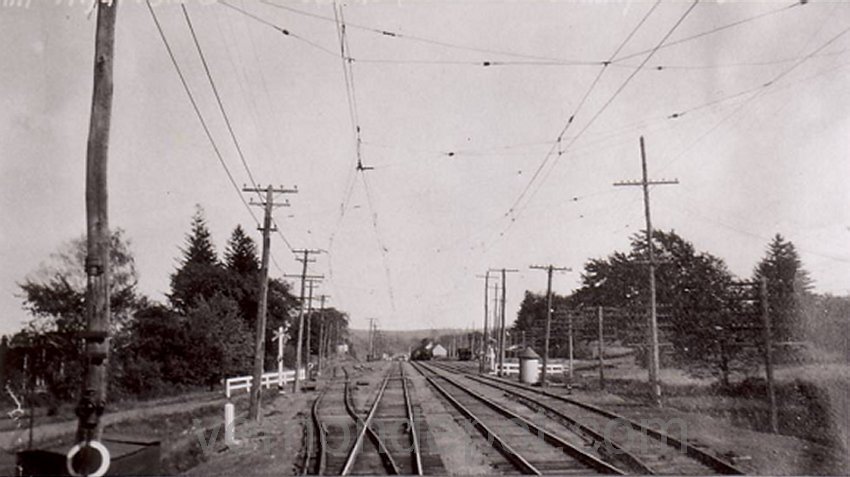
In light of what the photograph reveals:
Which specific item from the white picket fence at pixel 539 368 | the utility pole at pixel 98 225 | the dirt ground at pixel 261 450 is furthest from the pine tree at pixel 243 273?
the utility pole at pixel 98 225

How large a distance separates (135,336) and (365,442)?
28643 millimetres

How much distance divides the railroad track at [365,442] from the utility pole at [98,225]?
5.19 meters

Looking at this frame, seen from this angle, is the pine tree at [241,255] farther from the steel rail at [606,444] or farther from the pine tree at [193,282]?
the steel rail at [606,444]

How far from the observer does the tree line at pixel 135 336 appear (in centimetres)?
3156

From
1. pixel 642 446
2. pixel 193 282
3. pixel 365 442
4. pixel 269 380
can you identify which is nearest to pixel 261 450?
pixel 365 442

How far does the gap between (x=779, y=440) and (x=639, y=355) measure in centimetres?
2739

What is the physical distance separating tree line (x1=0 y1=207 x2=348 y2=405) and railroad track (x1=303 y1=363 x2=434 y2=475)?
1084cm

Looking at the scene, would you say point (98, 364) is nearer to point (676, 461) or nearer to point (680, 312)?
point (676, 461)

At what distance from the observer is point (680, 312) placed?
30406 mm

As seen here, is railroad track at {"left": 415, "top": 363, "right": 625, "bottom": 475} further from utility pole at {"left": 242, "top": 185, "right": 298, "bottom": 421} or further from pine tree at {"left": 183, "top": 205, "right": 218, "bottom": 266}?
pine tree at {"left": 183, "top": 205, "right": 218, "bottom": 266}

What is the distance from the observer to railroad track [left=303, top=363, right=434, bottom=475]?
1362 cm

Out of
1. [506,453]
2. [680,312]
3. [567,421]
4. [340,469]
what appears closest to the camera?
[340,469]

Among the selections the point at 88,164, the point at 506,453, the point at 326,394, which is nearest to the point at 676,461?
the point at 506,453

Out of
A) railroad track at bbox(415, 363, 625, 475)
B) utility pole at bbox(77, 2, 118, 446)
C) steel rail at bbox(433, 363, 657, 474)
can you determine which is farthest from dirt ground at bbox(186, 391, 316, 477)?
steel rail at bbox(433, 363, 657, 474)
